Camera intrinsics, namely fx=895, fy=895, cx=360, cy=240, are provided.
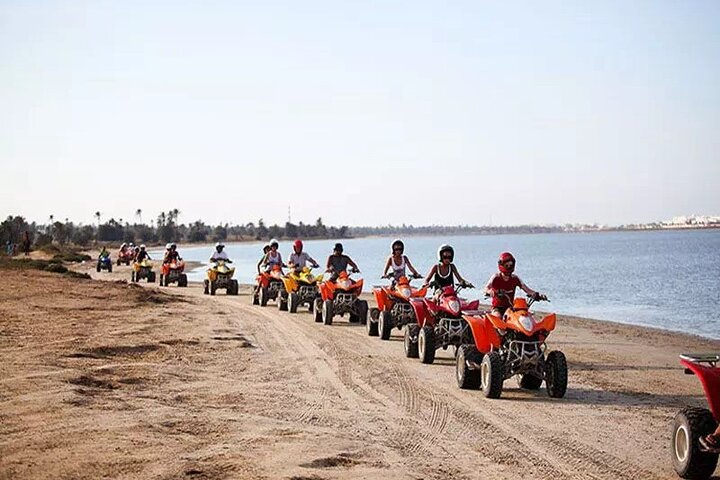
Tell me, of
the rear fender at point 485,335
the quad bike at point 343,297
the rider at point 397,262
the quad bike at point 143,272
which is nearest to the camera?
the rear fender at point 485,335

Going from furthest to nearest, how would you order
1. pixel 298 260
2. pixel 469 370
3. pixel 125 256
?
pixel 125 256
pixel 298 260
pixel 469 370

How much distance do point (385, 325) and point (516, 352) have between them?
6688mm

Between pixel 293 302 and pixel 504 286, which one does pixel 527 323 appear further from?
pixel 293 302

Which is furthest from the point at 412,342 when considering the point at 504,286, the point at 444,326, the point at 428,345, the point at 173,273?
the point at 173,273

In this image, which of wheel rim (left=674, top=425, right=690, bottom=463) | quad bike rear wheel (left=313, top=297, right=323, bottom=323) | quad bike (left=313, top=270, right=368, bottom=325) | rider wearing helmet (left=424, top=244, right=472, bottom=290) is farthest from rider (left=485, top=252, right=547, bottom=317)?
quad bike rear wheel (left=313, top=297, right=323, bottom=323)

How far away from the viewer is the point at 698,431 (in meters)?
7.41

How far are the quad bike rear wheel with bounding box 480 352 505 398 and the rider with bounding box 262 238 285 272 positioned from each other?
15.0 metres

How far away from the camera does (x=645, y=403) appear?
1127cm

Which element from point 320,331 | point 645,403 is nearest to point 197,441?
point 645,403

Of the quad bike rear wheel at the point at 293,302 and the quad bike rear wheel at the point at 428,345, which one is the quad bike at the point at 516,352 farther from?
the quad bike rear wheel at the point at 293,302

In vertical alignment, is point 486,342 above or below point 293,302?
above

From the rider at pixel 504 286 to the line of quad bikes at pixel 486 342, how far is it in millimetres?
237

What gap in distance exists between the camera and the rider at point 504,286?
1217 cm

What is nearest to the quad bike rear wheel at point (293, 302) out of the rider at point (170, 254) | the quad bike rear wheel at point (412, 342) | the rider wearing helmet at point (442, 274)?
the quad bike rear wheel at point (412, 342)
